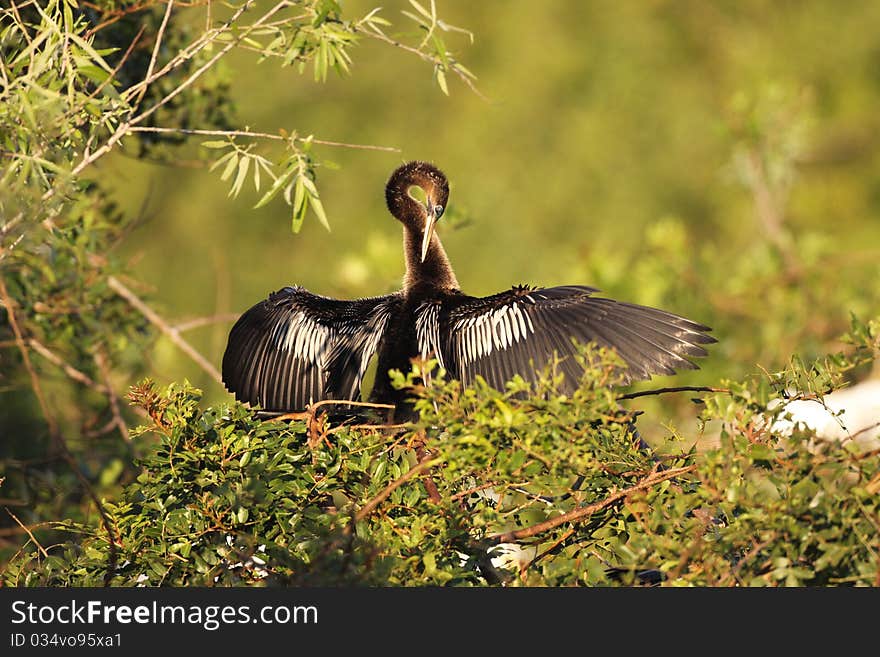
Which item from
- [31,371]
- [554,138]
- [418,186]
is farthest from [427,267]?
[554,138]

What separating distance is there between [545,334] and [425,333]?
416 mm

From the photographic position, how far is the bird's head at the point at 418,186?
4.04 metres

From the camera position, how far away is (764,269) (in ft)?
24.4

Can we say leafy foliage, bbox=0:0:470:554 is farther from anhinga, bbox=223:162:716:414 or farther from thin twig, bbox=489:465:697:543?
thin twig, bbox=489:465:697:543

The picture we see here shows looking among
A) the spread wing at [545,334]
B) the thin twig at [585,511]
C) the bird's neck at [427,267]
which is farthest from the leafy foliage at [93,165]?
the thin twig at [585,511]

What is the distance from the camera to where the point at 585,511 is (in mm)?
2695

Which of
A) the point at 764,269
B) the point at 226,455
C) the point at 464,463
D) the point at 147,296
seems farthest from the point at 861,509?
the point at 764,269

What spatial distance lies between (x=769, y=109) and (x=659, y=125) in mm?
8096

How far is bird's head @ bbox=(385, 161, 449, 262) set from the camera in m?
4.04

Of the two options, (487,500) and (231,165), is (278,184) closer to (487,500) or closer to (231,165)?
(231,165)

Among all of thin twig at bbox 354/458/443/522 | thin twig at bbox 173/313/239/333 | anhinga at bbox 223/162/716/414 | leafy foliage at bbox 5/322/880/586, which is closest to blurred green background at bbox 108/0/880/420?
thin twig at bbox 173/313/239/333

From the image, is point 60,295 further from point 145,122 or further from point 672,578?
point 672,578

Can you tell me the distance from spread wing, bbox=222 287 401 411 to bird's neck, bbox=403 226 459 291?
0.14 meters

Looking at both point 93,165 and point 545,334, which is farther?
point 93,165
